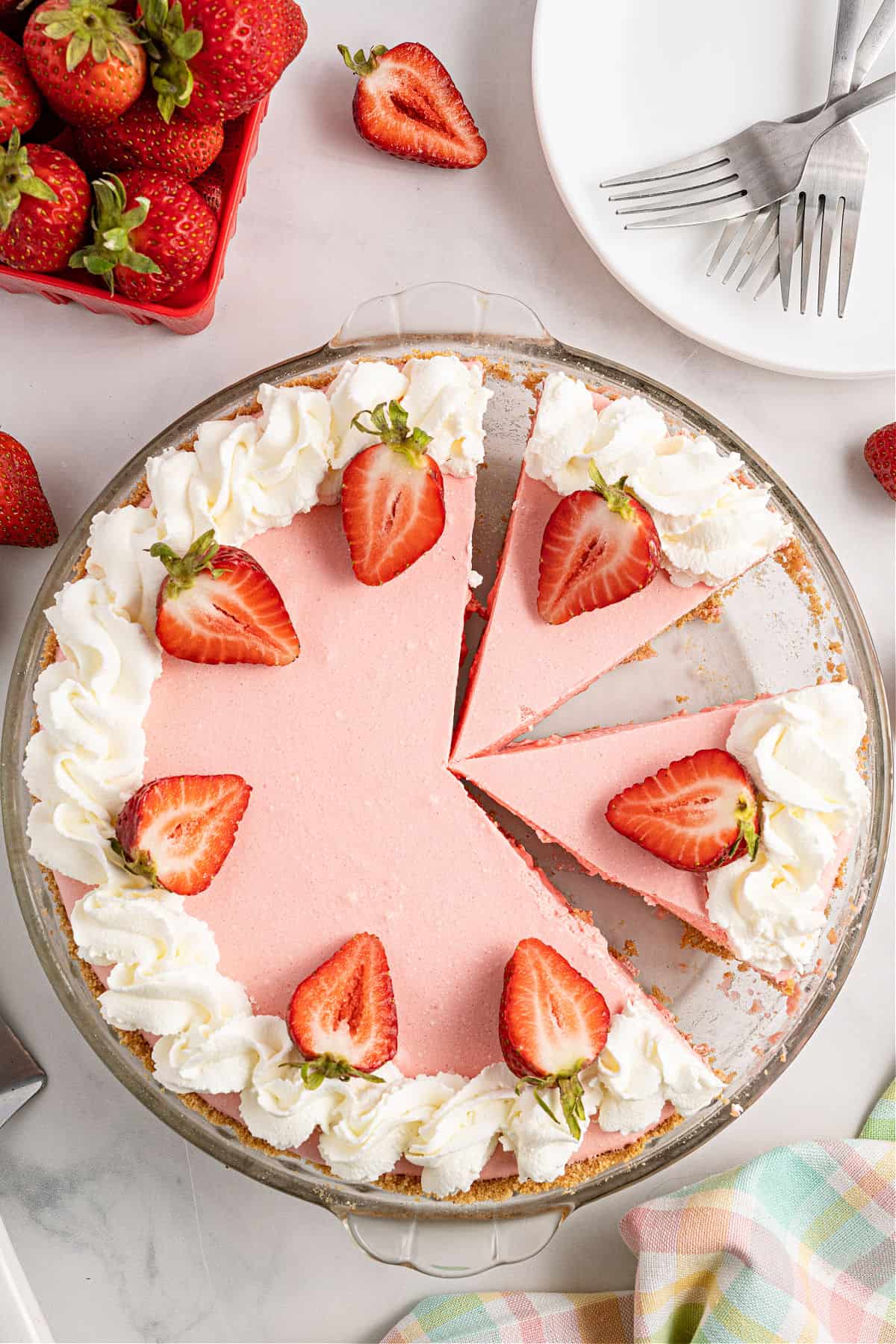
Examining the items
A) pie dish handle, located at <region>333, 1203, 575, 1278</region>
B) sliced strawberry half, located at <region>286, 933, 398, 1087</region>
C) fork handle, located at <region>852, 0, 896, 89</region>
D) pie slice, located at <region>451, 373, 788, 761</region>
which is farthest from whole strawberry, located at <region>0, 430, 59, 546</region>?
fork handle, located at <region>852, 0, 896, 89</region>

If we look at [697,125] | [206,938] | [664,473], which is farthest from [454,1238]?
[697,125]

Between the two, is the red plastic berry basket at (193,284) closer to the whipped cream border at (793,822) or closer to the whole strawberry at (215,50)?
the whole strawberry at (215,50)

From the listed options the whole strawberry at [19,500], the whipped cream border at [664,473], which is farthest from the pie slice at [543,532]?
the whole strawberry at [19,500]

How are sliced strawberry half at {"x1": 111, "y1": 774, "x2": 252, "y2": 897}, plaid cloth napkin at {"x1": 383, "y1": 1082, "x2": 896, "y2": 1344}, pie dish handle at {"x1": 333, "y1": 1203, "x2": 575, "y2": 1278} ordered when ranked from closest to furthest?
sliced strawberry half at {"x1": 111, "y1": 774, "x2": 252, "y2": 897} < pie dish handle at {"x1": 333, "y1": 1203, "x2": 575, "y2": 1278} < plaid cloth napkin at {"x1": 383, "y1": 1082, "x2": 896, "y2": 1344}

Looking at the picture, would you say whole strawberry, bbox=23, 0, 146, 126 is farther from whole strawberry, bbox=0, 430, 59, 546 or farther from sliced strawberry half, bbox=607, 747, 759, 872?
sliced strawberry half, bbox=607, 747, 759, 872

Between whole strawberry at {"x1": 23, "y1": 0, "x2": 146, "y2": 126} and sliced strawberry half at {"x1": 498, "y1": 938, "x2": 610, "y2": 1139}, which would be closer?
whole strawberry at {"x1": 23, "y1": 0, "x2": 146, "y2": 126}
